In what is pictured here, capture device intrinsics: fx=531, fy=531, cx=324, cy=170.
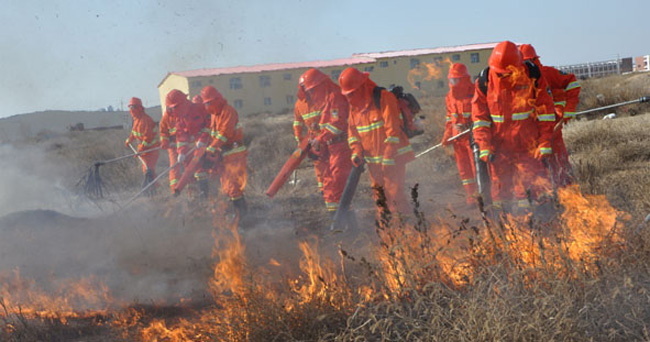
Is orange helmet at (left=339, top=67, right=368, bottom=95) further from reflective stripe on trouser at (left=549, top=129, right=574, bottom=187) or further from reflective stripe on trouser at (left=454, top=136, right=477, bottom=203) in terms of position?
reflective stripe on trouser at (left=549, top=129, right=574, bottom=187)

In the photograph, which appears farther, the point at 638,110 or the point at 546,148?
the point at 638,110

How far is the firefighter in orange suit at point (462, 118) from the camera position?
6.94 meters

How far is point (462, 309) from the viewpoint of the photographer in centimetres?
272

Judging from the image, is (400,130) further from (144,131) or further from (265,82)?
(265,82)

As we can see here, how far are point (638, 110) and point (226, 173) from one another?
10.3m

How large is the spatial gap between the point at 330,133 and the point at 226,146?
223 centimetres

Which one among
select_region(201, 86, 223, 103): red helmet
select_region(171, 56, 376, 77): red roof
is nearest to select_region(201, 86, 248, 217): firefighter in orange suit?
select_region(201, 86, 223, 103): red helmet

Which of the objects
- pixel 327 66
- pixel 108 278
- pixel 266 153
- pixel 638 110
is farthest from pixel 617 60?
pixel 108 278

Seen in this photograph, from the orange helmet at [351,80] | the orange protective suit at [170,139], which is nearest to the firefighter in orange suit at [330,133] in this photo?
the orange helmet at [351,80]

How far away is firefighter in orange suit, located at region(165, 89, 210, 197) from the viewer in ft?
28.5

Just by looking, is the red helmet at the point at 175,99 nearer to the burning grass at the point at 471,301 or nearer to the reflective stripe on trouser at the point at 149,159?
the reflective stripe on trouser at the point at 149,159

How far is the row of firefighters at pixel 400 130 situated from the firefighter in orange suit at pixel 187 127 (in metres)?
0.02

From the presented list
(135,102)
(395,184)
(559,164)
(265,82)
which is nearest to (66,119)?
(265,82)

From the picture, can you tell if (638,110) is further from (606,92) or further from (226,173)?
(226,173)
